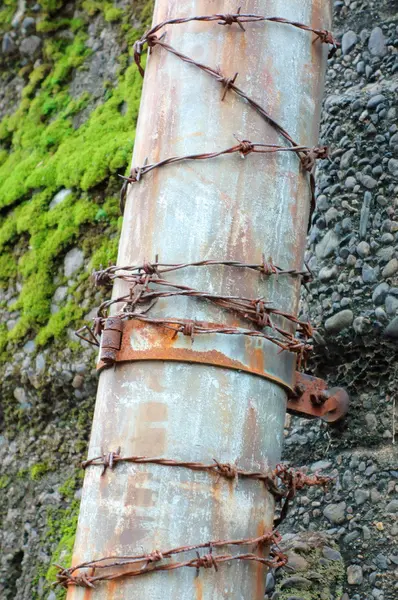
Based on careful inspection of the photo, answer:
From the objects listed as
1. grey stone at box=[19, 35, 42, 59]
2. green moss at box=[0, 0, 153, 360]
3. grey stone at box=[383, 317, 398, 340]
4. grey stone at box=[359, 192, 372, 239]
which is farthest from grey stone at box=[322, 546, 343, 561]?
grey stone at box=[19, 35, 42, 59]

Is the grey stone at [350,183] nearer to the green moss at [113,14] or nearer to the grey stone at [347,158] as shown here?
the grey stone at [347,158]

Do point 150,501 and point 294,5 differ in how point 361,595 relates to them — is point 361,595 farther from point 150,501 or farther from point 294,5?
point 294,5

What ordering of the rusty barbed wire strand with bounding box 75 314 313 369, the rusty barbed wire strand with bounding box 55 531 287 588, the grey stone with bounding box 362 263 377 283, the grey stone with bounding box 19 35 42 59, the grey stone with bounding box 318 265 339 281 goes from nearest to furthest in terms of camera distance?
the rusty barbed wire strand with bounding box 55 531 287 588
the rusty barbed wire strand with bounding box 75 314 313 369
the grey stone with bounding box 362 263 377 283
the grey stone with bounding box 318 265 339 281
the grey stone with bounding box 19 35 42 59

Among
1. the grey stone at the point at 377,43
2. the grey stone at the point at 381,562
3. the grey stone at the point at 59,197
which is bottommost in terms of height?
the grey stone at the point at 381,562

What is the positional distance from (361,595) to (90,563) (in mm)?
1054

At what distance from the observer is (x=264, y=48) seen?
7.77 feet

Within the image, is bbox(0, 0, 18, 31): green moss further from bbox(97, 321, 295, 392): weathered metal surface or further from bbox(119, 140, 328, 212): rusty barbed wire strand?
bbox(97, 321, 295, 392): weathered metal surface

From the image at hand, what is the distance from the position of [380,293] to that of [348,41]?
1.06m

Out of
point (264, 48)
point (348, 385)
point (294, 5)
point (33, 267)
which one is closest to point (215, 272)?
point (264, 48)

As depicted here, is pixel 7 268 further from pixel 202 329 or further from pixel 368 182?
pixel 202 329

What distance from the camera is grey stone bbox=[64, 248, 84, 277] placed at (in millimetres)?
3914

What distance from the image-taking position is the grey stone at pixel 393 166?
10.3 feet

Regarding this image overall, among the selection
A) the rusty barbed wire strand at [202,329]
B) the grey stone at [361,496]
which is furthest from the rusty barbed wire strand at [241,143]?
the grey stone at [361,496]

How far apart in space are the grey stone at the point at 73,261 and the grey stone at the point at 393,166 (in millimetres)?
1385
